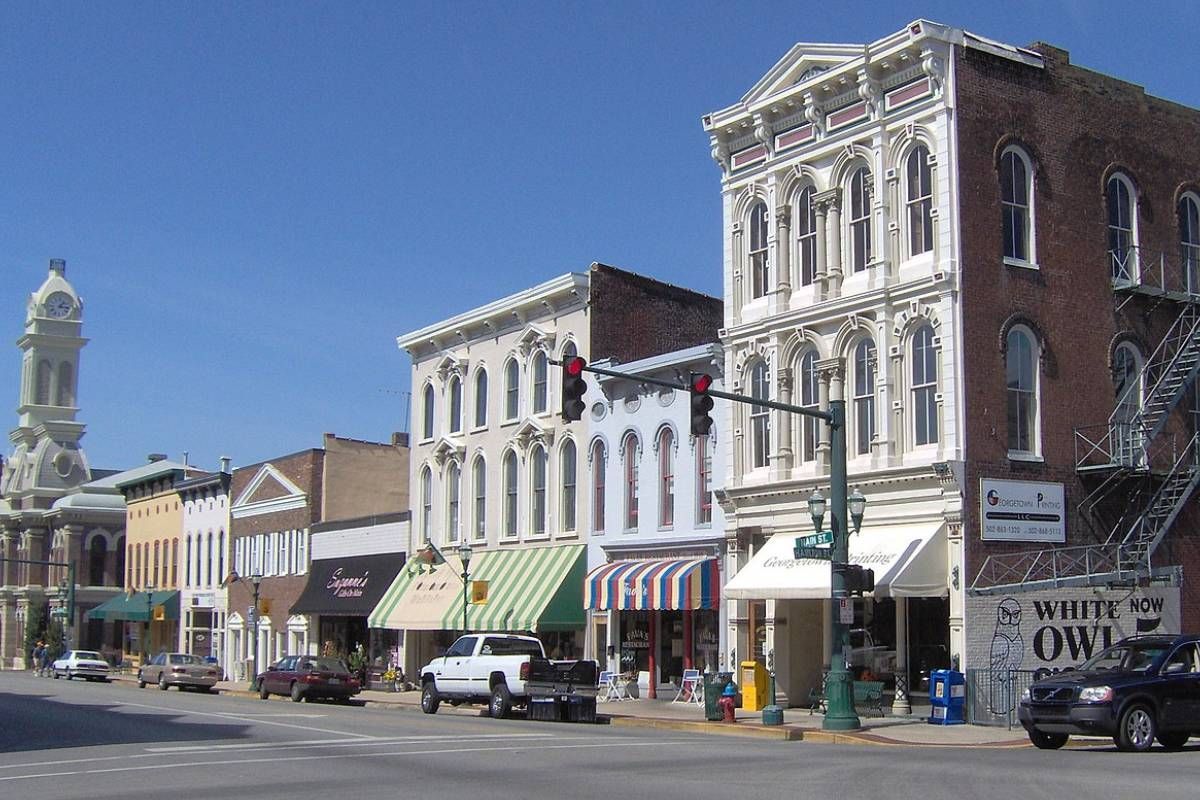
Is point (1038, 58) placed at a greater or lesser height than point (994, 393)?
greater

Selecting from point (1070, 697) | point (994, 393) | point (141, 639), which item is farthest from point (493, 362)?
point (141, 639)

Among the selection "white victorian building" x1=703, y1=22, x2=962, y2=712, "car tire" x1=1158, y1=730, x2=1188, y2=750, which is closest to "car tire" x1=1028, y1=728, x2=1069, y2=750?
"car tire" x1=1158, y1=730, x2=1188, y2=750

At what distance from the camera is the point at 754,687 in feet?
104

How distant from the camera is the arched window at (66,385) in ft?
333

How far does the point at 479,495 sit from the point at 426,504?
9.59 feet

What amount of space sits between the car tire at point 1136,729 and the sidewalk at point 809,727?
2.96 m

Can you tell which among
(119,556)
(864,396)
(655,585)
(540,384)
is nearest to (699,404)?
(864,396)

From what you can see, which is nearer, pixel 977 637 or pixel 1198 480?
pixel 977 637

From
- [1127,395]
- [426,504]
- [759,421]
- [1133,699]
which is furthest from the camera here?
[426,504]

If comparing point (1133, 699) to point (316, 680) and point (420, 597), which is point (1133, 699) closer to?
point (316, 680)

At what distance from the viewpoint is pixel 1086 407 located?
31359 mm

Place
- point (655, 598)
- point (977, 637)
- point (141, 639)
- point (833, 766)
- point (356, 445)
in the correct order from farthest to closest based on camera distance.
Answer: point (141, 639) → point (356, 445) → point (655, 598) → point (977, 637) → point (833, 766)

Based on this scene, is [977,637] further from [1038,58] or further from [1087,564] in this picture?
[1038,58]

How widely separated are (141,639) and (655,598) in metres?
47.0
